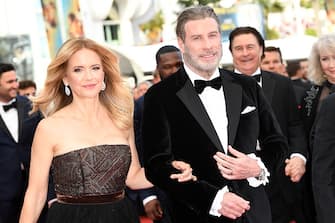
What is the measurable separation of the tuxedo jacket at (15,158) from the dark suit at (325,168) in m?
3.10

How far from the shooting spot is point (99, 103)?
3635mm

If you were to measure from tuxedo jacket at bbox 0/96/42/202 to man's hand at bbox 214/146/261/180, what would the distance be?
2768mm

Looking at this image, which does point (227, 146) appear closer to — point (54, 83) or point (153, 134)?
point (153, 134)

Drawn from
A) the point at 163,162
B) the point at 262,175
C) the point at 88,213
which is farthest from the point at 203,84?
the point at 88,213

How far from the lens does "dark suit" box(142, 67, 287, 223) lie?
122 inches

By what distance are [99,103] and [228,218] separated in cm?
107

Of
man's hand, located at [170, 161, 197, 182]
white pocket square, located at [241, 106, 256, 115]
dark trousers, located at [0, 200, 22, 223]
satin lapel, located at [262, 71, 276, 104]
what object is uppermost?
white pocket square, located at [241, 106, 256, 115]

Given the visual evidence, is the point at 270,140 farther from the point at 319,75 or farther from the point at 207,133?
the point at 319,75

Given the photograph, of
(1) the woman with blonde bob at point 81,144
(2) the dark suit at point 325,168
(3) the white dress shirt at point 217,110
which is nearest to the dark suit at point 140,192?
(1) the woman with blonde bob at point 81,144

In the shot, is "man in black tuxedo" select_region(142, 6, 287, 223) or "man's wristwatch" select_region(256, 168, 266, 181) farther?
"man's wristwatch" select_region(256, 168, 266, 181)

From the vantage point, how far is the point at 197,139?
3.11m

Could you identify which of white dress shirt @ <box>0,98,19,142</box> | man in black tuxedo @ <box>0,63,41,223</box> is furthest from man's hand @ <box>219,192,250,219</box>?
white dress shirt @ <box>0,98,19,142</box>

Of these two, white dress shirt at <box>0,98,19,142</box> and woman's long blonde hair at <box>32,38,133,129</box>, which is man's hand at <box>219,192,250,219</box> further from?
white dress shirt at <box>0,98,19,142</box>

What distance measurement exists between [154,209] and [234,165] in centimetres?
141
